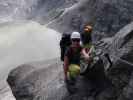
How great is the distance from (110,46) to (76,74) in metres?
2.34

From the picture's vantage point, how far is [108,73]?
12.4 meters

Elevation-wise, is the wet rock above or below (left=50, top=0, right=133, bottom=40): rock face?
above

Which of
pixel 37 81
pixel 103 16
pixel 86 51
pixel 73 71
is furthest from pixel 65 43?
pixel 103 16

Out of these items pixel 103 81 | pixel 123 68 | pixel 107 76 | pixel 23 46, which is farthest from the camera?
pixel 23 46

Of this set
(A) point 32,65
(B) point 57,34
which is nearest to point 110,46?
(A) point 32,65

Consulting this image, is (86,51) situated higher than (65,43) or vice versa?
(65,43)

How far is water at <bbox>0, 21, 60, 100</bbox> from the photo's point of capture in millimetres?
30219

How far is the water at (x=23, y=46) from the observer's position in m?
30.2

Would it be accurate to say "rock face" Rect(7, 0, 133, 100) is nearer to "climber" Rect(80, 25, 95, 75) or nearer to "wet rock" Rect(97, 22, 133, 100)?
"wet rock" Rect(97, 22, 133, 100)

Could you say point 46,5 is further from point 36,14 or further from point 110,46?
point 110,46

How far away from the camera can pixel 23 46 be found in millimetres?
40875

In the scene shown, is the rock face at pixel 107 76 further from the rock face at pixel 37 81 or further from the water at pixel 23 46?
the water at pixel 23 46

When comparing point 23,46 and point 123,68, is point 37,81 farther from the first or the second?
point 23,46

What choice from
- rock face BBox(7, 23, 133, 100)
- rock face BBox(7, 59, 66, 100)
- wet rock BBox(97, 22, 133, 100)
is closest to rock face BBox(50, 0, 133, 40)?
rock face BBox(7, 59, 66, 100)
